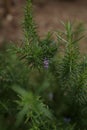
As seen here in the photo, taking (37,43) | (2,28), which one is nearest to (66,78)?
(37,43)

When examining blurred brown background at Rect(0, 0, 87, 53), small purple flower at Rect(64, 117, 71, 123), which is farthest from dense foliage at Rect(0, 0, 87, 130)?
blurred brown background at Rect(0, 0, 87, 53)

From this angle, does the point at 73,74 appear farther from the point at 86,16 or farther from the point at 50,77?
the point at 86,16

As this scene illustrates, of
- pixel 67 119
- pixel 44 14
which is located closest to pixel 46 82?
pixel 67 119

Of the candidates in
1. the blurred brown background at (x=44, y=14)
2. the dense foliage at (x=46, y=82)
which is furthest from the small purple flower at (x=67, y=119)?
the blurred brown background at (x=44, y=14)

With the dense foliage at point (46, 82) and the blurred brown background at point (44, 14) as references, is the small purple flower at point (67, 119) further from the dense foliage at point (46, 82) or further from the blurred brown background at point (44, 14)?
the blurred brown background at point (44, 14)

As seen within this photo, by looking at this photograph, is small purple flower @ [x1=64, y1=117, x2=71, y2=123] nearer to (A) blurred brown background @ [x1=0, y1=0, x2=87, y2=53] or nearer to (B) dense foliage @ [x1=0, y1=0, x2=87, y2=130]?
(B) dense foliage @ [x1=0, y1=0, x2=87, y2=130]

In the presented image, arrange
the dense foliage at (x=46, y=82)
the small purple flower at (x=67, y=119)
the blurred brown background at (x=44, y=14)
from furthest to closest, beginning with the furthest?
the blurred brown background at (x=44, y=14) < the small purple flower at (x=67, y=119) < the dense foliage at (x=46, y=82)
